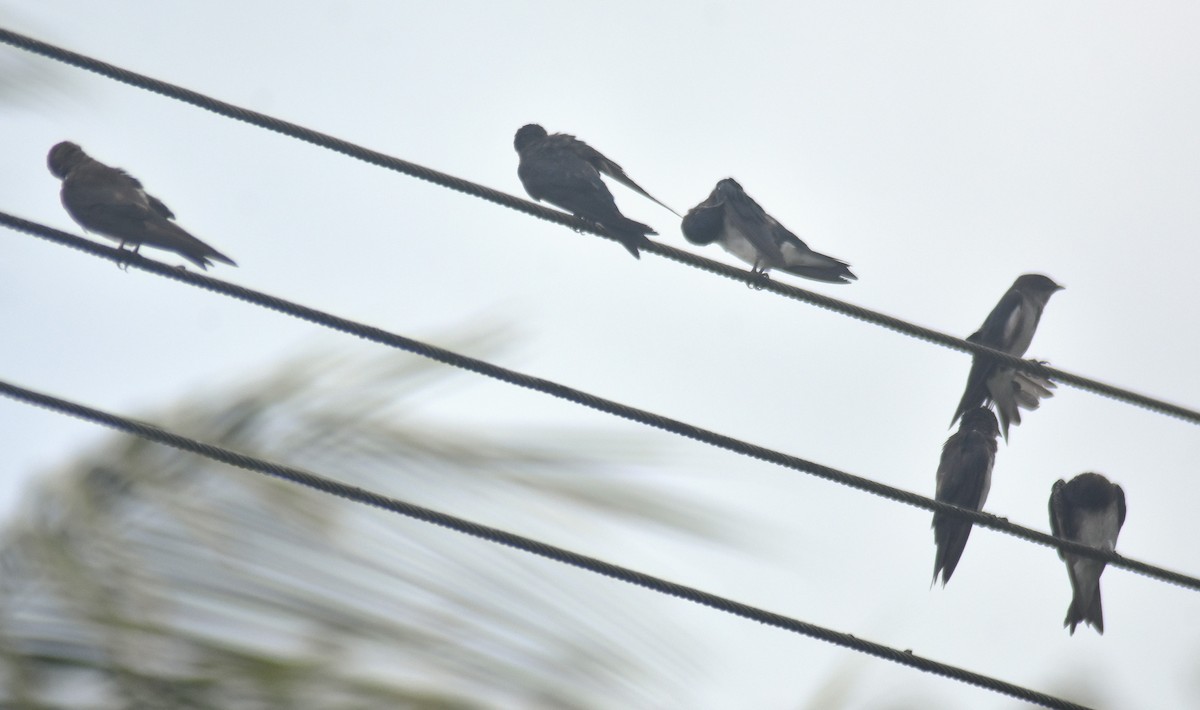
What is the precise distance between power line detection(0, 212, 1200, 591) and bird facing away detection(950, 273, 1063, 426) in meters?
3.74

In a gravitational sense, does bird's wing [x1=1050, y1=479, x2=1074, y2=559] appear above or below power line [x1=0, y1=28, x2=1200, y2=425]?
above

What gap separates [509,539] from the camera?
2.41m

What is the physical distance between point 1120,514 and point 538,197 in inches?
147

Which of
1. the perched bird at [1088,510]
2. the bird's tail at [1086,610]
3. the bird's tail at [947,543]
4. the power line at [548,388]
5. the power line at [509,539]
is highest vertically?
the perched bird at [1088,510]

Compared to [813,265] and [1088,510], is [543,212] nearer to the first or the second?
[813,265]

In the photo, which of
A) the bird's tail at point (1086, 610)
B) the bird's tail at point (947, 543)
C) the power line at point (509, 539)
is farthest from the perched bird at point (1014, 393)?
the power line at point (509, 539)

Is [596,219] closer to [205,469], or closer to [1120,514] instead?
[1120,514]

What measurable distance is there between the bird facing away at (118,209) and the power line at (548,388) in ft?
4.84

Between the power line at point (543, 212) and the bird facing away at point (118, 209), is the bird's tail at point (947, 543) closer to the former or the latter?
the power line at point (543, 212)

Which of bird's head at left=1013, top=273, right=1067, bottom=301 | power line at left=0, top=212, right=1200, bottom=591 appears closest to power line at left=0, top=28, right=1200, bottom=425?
power line at left=0, top=212, right=1200, bottom=591

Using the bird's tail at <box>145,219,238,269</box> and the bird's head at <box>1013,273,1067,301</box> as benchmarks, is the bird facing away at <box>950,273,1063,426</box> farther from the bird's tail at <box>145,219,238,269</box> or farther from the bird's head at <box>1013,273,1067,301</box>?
the bird's tail at <box>145,219,238,269</box>

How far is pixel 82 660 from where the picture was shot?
172 centimetres

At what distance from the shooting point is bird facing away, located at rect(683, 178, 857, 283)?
23.2ft

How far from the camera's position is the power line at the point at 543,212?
404 centimetres
